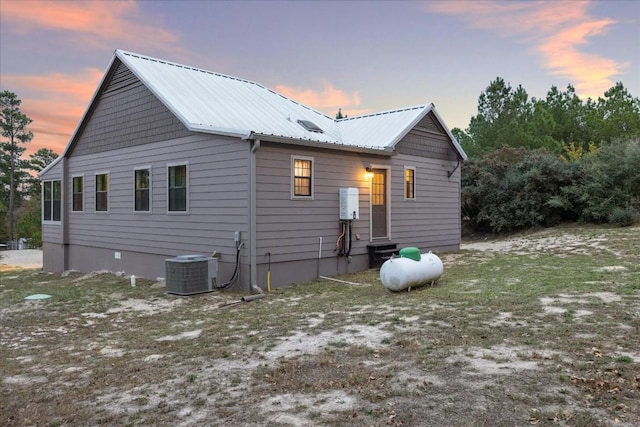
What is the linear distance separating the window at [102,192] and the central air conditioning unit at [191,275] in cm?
526

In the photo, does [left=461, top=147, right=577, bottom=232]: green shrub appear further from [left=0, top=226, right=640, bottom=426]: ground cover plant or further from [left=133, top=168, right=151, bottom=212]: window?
[left=133, top=168, right=151, bottom=212]: window

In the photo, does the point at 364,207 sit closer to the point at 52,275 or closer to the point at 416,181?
A: the point at 416,181

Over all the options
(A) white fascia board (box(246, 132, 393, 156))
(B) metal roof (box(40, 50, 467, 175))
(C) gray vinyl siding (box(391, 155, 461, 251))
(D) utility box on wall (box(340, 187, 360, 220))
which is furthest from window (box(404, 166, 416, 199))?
(D) utility box on wall (box(340, 187, 360, 220))

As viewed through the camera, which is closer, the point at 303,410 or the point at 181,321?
the point at 303,410

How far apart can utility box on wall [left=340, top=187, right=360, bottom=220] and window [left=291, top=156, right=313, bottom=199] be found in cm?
86

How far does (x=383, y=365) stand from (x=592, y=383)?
1707 millimetres

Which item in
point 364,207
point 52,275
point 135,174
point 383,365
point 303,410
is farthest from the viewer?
point 52,275

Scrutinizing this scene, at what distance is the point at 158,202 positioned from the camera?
11672 millimetres

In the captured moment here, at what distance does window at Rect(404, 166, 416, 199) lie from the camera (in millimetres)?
13094

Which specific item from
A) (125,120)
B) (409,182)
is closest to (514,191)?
(409,182)

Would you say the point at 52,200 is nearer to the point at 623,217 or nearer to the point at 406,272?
the point at 406,272

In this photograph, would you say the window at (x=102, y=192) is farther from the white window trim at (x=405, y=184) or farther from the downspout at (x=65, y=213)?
the white window trim at (x=405, y=184)

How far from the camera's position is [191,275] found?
9.30 m

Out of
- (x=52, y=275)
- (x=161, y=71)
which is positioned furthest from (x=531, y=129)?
(x=52, y=275)
